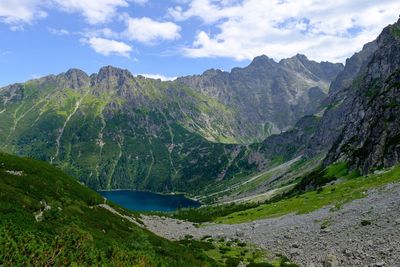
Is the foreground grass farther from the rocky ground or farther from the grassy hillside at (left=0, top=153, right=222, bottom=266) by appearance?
the grassy hillside at (left=0, top=153, right=222, bottom=266)

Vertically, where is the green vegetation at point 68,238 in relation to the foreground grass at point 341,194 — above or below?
above

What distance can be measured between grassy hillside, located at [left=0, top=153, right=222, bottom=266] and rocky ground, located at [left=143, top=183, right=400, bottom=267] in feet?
41.3

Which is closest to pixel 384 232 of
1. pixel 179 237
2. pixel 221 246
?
pixel 221 246

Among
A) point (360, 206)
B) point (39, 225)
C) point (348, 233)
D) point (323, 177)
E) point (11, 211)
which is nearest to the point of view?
point (39, 225)

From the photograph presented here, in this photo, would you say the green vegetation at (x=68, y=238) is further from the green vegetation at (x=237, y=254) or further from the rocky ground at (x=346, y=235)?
the rocky ground at (x=346, y=235)

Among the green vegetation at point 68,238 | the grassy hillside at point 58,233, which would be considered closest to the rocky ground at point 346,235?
the green vegetation at point 68,238

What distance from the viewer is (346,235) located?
1945 inches

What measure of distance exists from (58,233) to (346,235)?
114 feet

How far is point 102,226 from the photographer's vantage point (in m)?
57.6

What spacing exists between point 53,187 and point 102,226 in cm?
1725

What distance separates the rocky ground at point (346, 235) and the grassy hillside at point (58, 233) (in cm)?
1259

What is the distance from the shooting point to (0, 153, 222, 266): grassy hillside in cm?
2041

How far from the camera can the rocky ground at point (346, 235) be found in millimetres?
41406

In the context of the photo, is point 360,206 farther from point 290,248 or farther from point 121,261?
point 121,261
